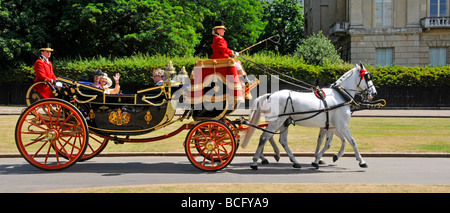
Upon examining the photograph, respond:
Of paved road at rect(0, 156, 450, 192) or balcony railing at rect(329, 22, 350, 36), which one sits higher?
balcony railing at rect(329, 22, 350, 36)

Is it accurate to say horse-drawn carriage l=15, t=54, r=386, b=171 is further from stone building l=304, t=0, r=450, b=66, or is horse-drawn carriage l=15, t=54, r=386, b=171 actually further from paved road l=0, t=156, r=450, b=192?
stone building l=304, t=0, r=450, b=66

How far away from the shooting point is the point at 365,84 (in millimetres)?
10391

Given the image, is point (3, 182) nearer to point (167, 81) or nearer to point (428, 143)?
Answer: point (167, 81)

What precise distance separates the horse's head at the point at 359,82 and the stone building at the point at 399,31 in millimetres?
32813

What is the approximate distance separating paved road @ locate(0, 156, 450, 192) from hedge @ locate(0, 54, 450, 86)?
71.5 feet

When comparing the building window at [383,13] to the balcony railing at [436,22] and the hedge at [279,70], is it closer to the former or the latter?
the balcony railing at [436,22]

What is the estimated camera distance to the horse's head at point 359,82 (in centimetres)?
1035

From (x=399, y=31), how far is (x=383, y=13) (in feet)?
6.77

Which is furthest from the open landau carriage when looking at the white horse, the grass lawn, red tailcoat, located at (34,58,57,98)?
the grass lawn

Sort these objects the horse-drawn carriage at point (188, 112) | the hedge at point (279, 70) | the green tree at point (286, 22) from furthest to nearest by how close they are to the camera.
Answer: the green tree at point (286, 22) < the hedge at point (279, 70) < the horse-drawn carriage at point (188, 112)

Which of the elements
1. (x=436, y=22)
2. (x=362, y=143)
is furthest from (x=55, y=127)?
(x=436, y=22)

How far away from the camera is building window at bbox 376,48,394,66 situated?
4222 centimetres

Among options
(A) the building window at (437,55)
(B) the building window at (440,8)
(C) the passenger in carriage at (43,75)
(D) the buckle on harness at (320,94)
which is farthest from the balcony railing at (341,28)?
(C) the passenger in carriage at (43,75)

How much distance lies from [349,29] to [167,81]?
35223 millimetres
